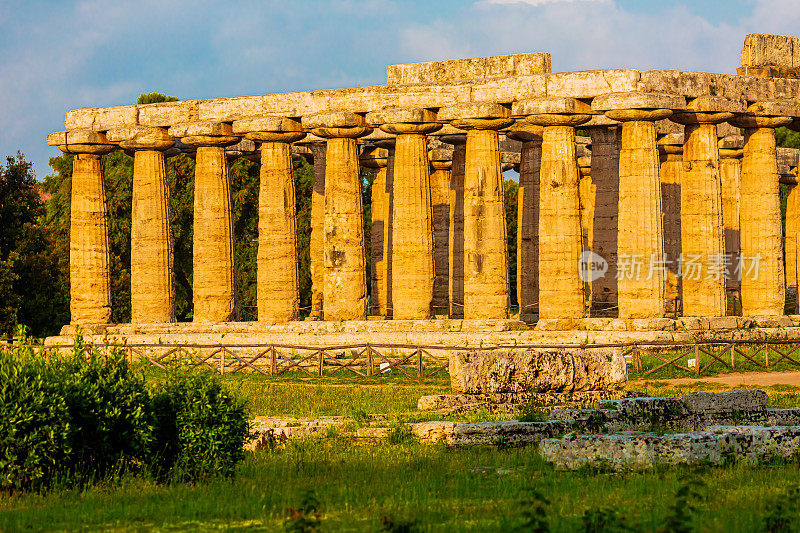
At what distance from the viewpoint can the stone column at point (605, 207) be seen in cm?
4691

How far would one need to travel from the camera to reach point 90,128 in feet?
153

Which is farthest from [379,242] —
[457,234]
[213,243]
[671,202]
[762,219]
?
[762,219]

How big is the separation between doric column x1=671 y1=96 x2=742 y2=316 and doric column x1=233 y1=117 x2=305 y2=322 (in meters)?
15.3

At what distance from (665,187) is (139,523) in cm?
4102

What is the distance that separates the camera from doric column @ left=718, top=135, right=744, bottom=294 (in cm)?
5128

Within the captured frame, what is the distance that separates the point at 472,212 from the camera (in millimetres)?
40594

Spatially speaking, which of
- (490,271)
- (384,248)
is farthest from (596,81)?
(384,248)

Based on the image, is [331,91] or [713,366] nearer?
[713,366]

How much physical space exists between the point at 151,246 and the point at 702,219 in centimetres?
2235

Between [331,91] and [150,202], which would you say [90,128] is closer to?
[150,202]

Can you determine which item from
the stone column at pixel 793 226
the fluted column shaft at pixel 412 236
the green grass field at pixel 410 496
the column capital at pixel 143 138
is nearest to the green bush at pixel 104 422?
the green grass field at pixel 410 496

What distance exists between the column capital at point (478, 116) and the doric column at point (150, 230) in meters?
12.8

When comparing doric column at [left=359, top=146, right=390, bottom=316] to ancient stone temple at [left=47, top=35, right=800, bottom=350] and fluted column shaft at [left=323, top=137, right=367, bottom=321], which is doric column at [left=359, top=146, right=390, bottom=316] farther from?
fluted column shaft at [left=323, top=137, right=367, bottom=321]

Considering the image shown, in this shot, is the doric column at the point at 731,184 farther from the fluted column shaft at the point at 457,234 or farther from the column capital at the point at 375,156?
the column capital at the point at 375,156
